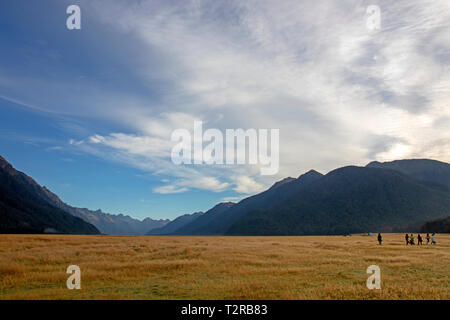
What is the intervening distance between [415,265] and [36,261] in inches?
1451

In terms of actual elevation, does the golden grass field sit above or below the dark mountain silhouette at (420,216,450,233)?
above

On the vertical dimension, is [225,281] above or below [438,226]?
above

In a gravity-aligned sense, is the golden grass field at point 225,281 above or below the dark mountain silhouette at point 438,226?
above

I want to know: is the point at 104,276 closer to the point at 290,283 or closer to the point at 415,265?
the point at 290,283

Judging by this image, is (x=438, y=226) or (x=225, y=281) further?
(x=438, y=226)

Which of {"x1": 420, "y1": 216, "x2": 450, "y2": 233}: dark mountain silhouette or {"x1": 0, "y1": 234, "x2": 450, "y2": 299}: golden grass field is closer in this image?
{"x1": 0, "y1": 234, "x2": 450, "y2": 299}: golden grass field

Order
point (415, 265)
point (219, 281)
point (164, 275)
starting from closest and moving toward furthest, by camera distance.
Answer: point (219, 281) < point (164, 275) < point (415, 265)

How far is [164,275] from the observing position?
23922 mm

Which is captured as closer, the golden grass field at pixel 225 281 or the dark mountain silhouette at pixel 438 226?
the golden grass field at pixel 225 281
